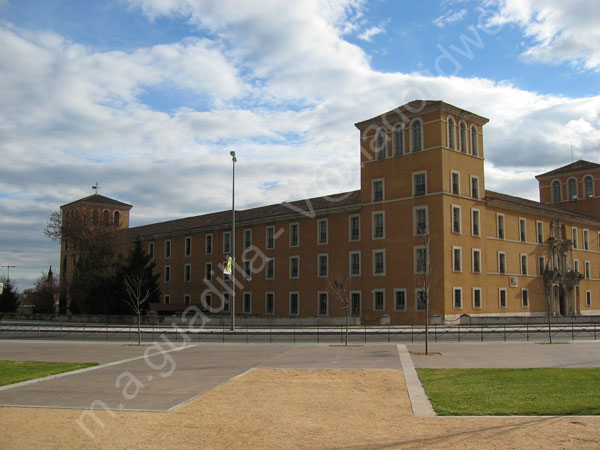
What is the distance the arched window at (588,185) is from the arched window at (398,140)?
3069 cm

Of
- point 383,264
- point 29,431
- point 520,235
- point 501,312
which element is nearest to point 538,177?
point 520,235

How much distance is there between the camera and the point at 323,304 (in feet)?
180

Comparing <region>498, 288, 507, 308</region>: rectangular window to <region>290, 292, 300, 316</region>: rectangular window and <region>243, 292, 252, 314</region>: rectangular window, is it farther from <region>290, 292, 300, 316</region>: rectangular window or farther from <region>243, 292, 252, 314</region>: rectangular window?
<region>243, 292, 252, 314</region>: rectangular window

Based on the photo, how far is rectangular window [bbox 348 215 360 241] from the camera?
53594 millimetres

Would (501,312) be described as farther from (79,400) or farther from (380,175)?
(79,400)

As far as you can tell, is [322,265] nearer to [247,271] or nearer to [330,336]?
[247,271]

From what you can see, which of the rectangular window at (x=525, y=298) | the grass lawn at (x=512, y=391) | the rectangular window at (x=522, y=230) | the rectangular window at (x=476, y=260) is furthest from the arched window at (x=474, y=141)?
the grass lawn at (x=512, y=391)

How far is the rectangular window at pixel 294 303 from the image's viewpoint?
5741 centimetres

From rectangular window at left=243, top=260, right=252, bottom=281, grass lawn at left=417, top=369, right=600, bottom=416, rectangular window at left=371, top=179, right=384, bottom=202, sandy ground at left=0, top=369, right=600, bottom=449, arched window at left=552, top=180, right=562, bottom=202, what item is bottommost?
sandy ground at left=0, top=369, right=600, bottom=449

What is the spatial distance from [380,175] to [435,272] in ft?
32.4

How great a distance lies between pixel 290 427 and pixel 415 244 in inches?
1537

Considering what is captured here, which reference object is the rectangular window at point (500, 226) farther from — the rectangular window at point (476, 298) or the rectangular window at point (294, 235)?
the rectangular window at point (294, 235)

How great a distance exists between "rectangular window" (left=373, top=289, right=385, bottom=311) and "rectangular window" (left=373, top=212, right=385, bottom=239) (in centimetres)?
468

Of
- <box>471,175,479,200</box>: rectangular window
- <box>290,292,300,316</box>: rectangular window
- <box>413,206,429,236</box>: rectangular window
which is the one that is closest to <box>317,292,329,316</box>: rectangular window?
<box>290,292,300,316</box>: rectangular window
